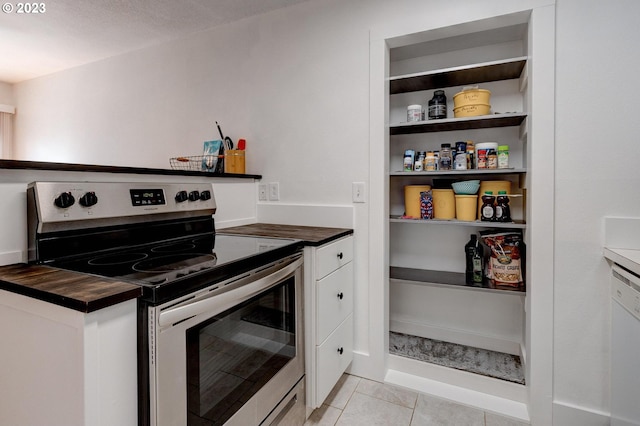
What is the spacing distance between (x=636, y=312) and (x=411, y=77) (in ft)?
4.67

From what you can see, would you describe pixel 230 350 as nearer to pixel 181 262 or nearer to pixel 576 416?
pixel 181 262

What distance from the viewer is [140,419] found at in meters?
0.82

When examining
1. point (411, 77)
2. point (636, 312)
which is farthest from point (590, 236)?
point (411, 77)

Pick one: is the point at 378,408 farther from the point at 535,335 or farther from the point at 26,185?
the point at 26,185

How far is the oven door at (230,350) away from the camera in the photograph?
0.83m

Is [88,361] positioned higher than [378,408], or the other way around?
[88,361]

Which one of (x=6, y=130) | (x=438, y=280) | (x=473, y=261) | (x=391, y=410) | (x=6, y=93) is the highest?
(x=6, y=93)

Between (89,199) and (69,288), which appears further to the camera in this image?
(89,199)

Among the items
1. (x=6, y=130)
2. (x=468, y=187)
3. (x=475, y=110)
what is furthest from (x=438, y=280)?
(x=6, y=130)

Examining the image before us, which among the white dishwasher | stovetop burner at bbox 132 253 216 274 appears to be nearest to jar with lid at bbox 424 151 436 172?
the white dishwasher

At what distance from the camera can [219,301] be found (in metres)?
0.98

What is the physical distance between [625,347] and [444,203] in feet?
3.17

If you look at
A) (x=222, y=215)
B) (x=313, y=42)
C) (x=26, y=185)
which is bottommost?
(x=222, y=215)

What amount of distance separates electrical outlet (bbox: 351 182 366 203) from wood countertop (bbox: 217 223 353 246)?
187mm
